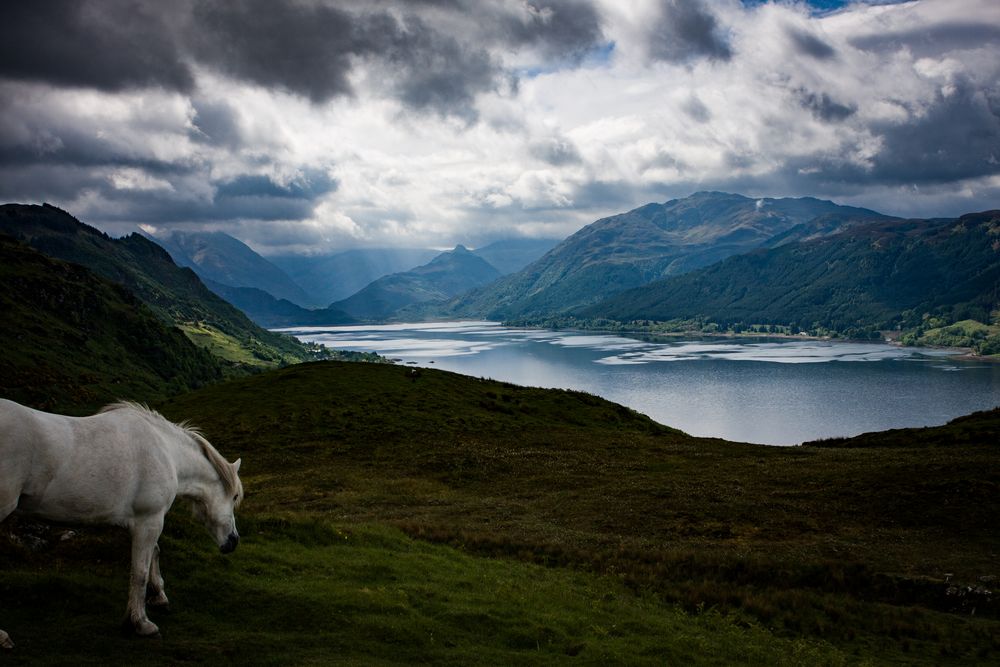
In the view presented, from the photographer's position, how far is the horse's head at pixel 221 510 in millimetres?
13109

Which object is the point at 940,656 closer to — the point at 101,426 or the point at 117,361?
the point at 101,426

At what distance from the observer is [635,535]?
2984 centimetres

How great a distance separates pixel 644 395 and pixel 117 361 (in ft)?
→ 519

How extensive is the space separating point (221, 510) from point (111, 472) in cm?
283

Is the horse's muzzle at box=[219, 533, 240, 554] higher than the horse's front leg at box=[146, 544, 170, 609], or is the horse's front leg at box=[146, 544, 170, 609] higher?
the horse's muzzle at box=[219, 533, 240, 554]

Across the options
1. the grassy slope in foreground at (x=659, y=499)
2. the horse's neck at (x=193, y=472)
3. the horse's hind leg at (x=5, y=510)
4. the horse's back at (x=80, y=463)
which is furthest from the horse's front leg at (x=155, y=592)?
the grassy slope in foreground at (x=659, y=499)

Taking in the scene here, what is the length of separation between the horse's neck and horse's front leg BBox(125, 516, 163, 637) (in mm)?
1239

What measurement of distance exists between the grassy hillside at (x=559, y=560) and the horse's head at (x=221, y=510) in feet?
4.85

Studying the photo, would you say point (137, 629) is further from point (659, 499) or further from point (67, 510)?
point (659, 499)

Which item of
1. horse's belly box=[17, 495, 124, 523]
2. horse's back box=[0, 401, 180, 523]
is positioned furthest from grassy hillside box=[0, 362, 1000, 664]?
horse's back box=[0, 401, 180, 523]

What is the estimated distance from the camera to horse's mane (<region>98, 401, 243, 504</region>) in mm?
12328

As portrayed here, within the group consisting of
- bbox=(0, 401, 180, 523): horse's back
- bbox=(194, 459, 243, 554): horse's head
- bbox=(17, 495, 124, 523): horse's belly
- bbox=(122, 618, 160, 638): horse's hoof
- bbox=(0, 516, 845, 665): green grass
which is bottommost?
bbox=(0, 516, 845, 665): green grass

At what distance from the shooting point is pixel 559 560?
2514 centimetres

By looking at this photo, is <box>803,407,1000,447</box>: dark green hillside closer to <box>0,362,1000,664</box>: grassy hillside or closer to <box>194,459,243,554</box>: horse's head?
<box>0,362,1000,664</box>: grassy hillside
